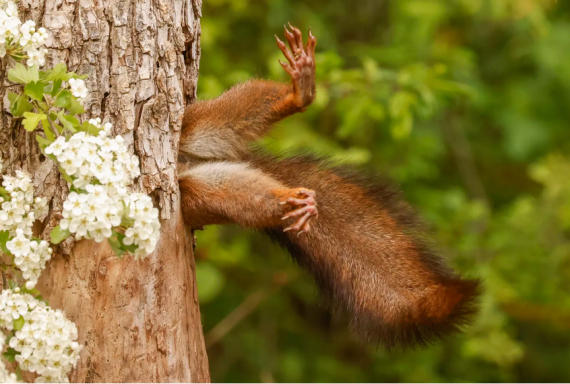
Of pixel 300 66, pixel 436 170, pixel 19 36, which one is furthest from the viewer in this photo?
pixel 436 170

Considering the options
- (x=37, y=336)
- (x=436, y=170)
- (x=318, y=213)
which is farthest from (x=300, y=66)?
(x=436, y=170)

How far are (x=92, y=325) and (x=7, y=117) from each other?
0.71 metres

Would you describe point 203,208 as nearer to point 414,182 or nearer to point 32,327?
point 32,327

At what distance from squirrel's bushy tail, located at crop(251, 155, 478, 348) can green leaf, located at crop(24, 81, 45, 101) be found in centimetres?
100

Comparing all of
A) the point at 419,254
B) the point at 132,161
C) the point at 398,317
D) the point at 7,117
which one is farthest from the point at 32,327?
the point at 419,254

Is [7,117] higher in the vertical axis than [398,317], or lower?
higher

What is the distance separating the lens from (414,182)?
202 inches

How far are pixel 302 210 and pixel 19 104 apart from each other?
93 cm

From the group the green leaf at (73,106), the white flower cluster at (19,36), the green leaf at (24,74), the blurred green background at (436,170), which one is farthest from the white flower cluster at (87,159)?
the blurred green background at (436,170)

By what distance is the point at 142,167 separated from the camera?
2205 millimetres

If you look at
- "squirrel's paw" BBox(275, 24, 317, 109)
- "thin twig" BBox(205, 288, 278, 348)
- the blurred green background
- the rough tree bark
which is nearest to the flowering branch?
the rough tree bark

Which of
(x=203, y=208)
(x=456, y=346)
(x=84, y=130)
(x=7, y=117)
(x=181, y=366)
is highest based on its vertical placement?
(x=7, y=117)

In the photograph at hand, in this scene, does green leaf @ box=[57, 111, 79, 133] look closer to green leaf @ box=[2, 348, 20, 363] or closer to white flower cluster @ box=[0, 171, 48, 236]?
white flower cluster @ box=[0, 171, 48, 236]

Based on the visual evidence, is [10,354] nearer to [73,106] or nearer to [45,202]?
[45,202]
